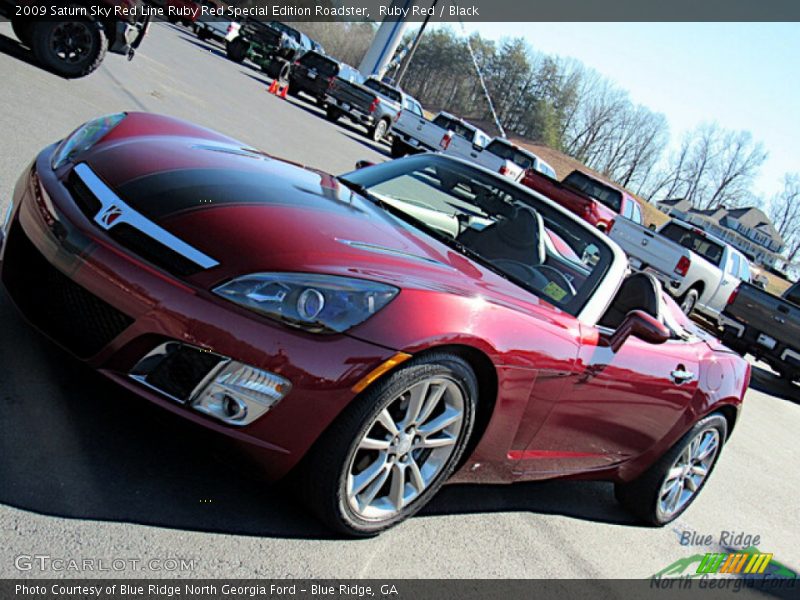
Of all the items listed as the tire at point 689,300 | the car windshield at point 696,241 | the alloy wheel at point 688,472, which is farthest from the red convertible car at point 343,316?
the car windshield at point 696,241

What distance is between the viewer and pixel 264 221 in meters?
3.01

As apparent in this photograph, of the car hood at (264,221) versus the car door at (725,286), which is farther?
the car door at (725,286)

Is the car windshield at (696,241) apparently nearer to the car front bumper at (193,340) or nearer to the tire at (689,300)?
the tire at (689,300)

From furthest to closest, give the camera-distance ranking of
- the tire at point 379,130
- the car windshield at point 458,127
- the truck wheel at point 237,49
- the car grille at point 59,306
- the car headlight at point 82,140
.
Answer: the truck wheel at point 237,49 → the car windshield at point 458,127 → the tire at point 379,130 → the car headlight at point 82,140 → the car grille at point 59,306

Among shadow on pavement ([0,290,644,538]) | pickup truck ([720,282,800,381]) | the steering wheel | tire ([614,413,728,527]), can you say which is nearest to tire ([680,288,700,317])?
pickup truck ([720,282,800,381])

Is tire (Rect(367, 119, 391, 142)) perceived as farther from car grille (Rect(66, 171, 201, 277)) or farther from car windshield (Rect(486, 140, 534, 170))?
car grille (Rect(66, 171, 201, 277))

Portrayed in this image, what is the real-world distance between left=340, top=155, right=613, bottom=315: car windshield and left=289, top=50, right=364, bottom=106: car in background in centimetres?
2102

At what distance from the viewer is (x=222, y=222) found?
9.66 feet

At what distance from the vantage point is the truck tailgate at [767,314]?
12719mm

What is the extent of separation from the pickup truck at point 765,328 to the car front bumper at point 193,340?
11.8 meters

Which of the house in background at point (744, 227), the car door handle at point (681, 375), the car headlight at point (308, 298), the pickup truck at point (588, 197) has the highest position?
the house in background at point (744, 227)

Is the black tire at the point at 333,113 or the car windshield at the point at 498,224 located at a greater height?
the black tire at the point at 333,113

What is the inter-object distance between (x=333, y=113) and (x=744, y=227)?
93.5 meters

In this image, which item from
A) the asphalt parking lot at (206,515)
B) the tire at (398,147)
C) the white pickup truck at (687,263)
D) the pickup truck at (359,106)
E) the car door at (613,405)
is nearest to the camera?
the asphalt parking lot at (206,515)
